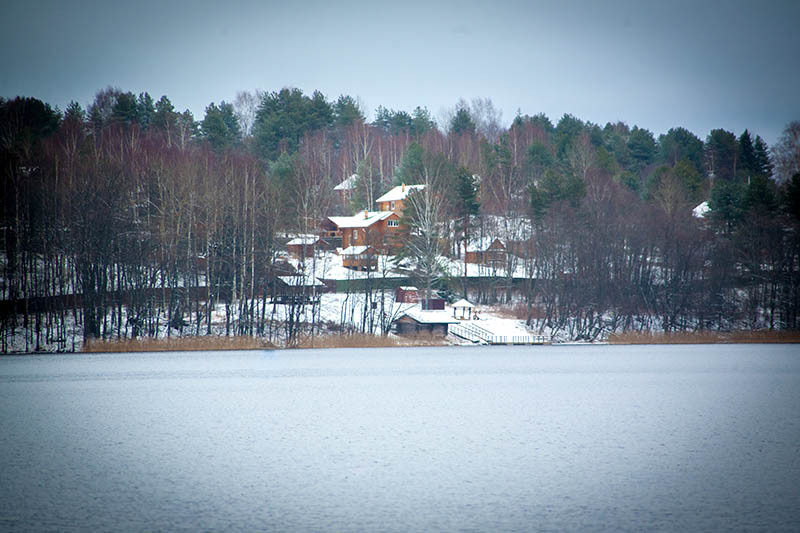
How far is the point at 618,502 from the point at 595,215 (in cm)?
4663

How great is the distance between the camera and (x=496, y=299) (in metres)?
55.4

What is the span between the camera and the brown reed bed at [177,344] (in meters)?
36.7

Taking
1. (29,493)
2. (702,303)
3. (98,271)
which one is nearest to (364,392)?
(29,493)

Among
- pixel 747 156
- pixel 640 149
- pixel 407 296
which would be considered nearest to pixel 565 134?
pixel 640 149

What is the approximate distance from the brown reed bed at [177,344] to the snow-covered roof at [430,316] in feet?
32.0

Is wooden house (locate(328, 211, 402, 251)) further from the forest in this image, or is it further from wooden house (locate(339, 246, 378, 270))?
the forest

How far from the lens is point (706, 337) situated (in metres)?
43.7

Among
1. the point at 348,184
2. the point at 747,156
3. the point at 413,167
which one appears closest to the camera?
the point at 413,167

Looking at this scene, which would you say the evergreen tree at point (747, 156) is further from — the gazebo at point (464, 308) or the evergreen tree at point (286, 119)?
the evergreen tree at point (286, 119)

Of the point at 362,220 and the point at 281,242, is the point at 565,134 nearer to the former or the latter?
the point at 362,220

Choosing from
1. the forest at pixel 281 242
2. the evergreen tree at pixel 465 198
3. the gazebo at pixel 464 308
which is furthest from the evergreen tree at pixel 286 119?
the gazebo at pixel 464 308

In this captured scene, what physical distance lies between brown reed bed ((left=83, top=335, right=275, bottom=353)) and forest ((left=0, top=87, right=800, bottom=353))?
5.98ft

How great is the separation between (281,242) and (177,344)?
12.3 m

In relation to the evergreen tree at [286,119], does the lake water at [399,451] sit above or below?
below
